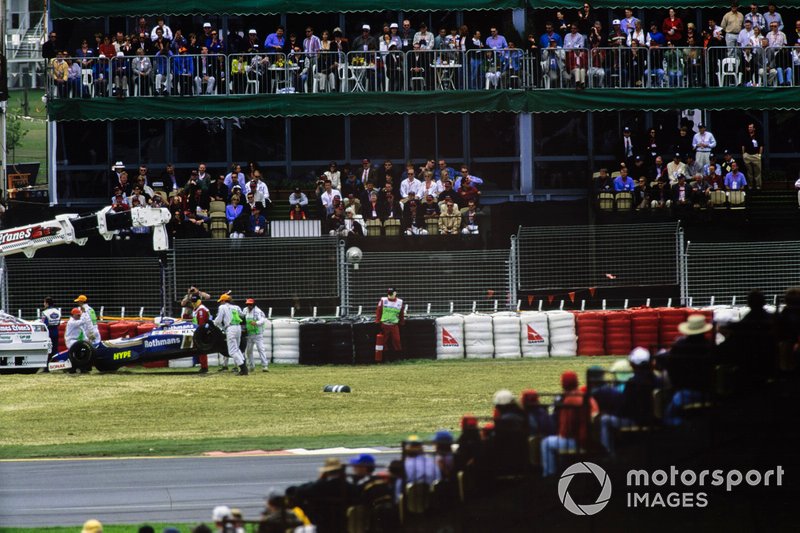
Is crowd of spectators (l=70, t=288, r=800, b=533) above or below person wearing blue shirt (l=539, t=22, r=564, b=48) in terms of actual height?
below

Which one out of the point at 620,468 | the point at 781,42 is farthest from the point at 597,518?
the point at 781,42

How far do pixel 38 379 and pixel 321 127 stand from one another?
13203 millimetres

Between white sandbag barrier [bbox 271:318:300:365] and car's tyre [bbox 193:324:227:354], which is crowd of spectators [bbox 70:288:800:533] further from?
white sandbag barrier [bbox 271:318:300:365]

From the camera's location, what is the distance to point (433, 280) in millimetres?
29750

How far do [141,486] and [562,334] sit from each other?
13.3 m

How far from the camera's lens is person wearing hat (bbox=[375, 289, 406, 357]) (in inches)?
1103

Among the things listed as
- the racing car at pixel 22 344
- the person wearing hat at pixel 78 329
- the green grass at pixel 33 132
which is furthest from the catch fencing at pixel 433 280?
the green grass at pixel 33 132

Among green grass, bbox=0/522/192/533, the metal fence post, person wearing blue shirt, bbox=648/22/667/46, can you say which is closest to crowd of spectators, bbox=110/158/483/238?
the metal fence post

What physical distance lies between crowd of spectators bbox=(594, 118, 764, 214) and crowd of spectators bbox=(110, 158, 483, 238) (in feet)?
12.4

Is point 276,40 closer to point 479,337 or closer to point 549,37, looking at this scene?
point 549,37

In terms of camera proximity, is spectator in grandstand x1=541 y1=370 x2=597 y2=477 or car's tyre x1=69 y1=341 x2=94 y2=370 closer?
spectator in grandstand x1=541 y1=370 x2=597 y2=477

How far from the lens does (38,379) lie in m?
27.4

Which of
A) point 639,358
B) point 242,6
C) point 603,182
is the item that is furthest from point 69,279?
point 639,358

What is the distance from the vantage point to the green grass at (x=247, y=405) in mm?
19750
